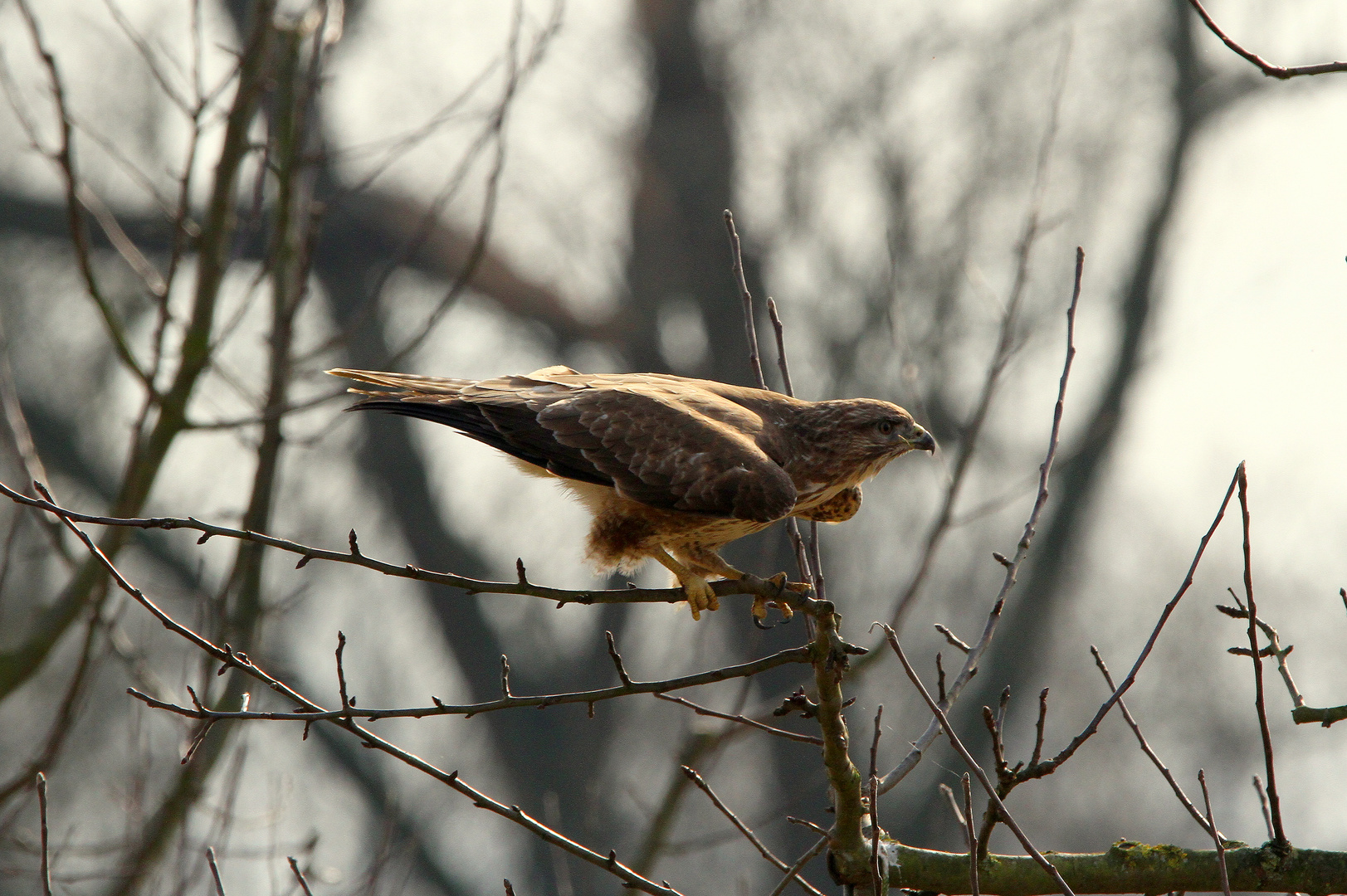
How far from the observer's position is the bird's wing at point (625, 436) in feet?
11.9

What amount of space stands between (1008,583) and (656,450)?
1.20 m

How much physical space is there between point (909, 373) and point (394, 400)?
8.33 ft

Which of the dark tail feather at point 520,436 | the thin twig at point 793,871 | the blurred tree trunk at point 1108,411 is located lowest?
the thin twig at point 793,871

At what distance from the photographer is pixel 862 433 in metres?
4.23

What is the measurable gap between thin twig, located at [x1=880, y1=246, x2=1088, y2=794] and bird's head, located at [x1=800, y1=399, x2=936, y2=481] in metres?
1.06

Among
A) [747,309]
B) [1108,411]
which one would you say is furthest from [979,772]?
[1108,411]

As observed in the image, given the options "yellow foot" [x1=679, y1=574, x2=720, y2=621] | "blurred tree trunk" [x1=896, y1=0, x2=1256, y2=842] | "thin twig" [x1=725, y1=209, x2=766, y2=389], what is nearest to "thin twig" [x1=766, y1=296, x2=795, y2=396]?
"thin twig" [x1=725, y1=209, x2=766, y2=389]

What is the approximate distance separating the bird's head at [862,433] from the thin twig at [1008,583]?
1057 millimetres

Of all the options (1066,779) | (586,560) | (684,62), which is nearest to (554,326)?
(684,62)

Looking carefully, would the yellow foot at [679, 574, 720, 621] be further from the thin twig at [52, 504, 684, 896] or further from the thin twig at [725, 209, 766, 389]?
the thin twig at [52, 504, 684, 896]

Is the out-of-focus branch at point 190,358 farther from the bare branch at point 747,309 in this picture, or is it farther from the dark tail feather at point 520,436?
the bare branch at point 747,309

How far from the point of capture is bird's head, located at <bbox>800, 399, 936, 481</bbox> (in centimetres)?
417

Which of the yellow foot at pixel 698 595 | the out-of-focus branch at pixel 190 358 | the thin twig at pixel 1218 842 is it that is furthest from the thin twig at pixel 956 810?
the out-of-focus branch at pixel 190 358

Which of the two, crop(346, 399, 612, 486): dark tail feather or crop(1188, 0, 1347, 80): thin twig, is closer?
crop(1188, 0, 1347, 80): thin twig
